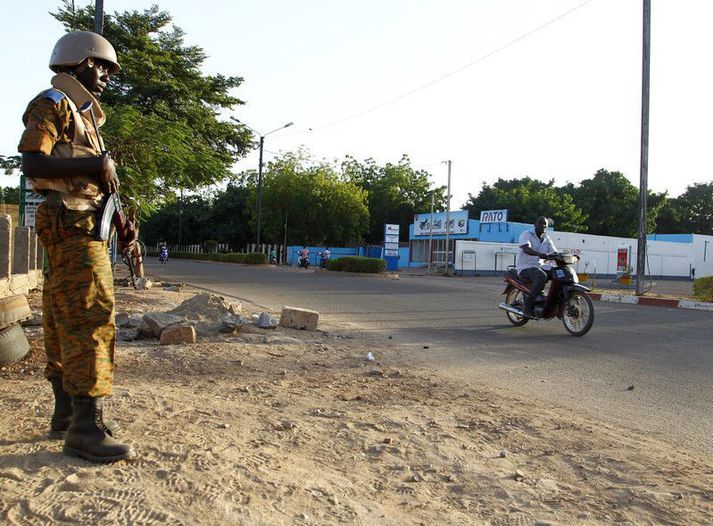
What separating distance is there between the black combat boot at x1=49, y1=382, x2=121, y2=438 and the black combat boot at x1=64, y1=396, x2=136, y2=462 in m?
0.21

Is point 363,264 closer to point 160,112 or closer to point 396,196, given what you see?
point 160,112

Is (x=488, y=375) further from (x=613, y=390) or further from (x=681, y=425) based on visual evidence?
(x=681, y=425)

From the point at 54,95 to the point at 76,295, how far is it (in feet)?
2.85

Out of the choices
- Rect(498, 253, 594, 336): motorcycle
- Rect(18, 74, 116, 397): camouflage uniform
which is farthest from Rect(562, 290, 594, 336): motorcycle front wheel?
Rect(18, 74, 116, 397): camouflage uniform

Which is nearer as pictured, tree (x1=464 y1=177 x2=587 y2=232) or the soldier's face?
the soldier's face

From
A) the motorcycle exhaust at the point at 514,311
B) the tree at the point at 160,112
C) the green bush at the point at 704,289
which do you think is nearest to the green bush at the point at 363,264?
the tree at the point at 160,112

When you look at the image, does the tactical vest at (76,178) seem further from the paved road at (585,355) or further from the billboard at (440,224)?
the billboard at (440,224)

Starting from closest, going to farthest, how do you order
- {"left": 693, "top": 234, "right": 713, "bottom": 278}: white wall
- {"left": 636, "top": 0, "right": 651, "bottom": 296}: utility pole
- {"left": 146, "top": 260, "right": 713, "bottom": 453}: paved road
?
1. {"left": 146, "top": 260, "right": 713, "bottom": 453}: paved road
2. {"left": 636, "top": 0, "right": 651, "bottom": 296}: utility pole
3. {"left": 693, "top": 234, "right": 713, "bottom": 278}: white wall

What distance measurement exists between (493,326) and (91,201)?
726 centimetres

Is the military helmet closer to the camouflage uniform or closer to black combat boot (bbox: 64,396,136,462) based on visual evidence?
the camouflage uniform

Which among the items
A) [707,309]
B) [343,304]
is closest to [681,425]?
[343,304]

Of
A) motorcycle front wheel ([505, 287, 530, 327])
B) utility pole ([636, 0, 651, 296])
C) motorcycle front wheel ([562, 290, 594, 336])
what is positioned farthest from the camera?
utility pole ([636, 0, 651, 296])

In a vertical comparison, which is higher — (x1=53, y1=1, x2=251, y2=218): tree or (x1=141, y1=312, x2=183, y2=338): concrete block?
(x1=53, y1=1, x2=251, y2=218): tree

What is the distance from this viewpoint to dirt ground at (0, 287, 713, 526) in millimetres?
2150
